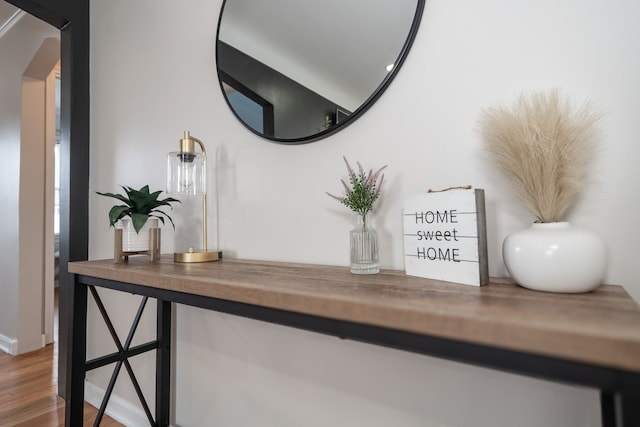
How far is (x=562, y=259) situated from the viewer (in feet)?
1.89

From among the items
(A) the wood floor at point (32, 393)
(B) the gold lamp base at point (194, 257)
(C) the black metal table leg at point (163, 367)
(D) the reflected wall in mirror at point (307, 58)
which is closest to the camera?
(D) the reflected wall in mirror at point (307, 58)

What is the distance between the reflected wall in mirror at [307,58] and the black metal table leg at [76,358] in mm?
841

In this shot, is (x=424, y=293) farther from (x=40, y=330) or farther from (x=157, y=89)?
(x=40, y=330)

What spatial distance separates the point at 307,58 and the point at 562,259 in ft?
2.97

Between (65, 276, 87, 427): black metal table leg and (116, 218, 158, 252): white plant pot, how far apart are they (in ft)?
0.66

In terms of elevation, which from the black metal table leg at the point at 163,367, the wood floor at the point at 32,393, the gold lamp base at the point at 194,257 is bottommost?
the wood floor at the point at 32,393

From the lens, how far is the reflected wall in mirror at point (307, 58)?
0.94 metres

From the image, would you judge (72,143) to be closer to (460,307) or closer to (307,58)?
(307,58)

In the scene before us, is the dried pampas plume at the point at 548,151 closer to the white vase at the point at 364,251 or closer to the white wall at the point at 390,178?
the white wall at the point at 390,178

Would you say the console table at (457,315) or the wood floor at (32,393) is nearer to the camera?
the console table at (457,315)

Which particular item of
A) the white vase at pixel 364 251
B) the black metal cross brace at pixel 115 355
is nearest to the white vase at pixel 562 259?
the white vase at pixel 364 251

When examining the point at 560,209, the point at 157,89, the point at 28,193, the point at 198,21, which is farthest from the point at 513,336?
the point at 28,193

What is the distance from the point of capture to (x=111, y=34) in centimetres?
177

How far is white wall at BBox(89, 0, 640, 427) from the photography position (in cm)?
68
